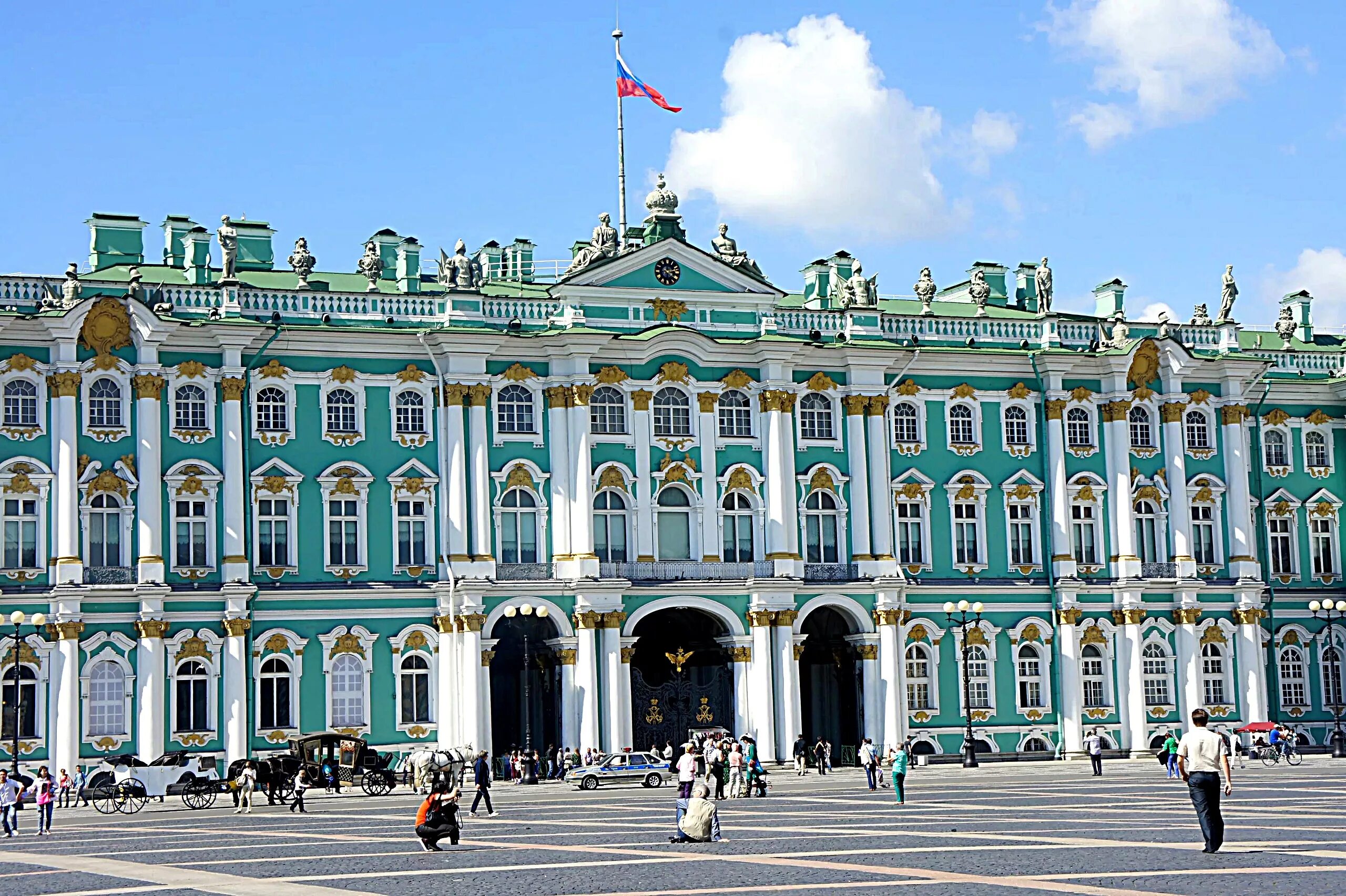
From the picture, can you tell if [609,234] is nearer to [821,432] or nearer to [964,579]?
[821,432]

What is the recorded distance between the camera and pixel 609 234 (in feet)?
242

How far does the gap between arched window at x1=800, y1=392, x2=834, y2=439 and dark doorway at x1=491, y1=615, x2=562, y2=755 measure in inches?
463

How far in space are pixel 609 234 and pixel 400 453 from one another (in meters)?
11.5

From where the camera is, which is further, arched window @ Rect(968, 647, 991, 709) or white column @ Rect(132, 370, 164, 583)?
arched window @ Rect(968, 647, 991, 709)

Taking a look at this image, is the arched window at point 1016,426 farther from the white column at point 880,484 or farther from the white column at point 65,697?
the white column at point 65,697

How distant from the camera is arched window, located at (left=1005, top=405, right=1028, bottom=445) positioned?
252ft

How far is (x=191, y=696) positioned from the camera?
65.6 m

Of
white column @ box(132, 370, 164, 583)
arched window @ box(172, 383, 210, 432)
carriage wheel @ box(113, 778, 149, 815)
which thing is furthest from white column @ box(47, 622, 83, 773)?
carriage wheel @ box(113, 778, 149, 815)

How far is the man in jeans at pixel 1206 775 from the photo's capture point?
28047mm

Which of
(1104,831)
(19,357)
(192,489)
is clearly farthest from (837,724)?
(1104,831)

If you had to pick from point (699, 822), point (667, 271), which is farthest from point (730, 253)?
point (699, 822)

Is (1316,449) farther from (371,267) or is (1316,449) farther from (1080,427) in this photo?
(371,267)

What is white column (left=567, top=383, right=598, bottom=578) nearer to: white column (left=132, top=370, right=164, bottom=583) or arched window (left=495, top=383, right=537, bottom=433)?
arched window (left=495, top=383, right=537, bottom=433)

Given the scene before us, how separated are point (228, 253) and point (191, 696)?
14.7 metres
